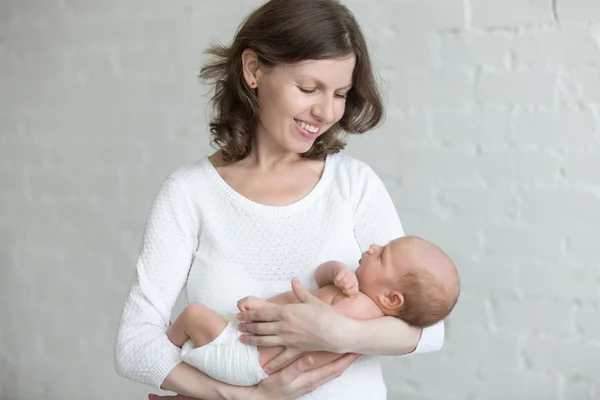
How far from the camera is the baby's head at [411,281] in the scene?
5.33ft

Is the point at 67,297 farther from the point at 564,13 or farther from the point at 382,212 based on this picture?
the point at 564,13

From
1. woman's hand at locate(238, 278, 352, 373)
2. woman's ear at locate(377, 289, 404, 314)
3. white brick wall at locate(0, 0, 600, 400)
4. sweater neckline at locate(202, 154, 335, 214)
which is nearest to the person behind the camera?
woman's hand at locate(238, 278, 352, 373)

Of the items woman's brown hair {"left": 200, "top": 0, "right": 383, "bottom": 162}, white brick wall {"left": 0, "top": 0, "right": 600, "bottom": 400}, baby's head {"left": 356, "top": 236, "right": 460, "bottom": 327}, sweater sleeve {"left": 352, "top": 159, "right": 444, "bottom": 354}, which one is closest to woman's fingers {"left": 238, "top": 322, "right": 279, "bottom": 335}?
baby's head {"left": 356, "top": 236, "right": 460, "bottom": 327}

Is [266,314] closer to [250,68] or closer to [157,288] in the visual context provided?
[157,288]

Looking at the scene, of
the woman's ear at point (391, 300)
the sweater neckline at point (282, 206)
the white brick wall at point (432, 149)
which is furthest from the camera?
the white brick wall at point (432, 149)

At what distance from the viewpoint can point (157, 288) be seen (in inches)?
68.4

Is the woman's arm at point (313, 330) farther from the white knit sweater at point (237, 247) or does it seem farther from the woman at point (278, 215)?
the white knit sweater at point (237, 247)

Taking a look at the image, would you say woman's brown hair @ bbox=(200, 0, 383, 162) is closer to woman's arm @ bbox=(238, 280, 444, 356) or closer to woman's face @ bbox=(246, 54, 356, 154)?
woman's face @ bbox=(246, 54, 356, 154)

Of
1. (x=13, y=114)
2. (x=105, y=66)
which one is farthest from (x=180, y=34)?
(x=13, y=114)

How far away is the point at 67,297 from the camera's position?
3.29 m

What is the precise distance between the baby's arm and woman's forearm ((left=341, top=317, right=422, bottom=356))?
0.07 metres

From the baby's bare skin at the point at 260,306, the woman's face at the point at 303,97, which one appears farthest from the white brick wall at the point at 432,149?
the baby's bare skin at the point at 260,306

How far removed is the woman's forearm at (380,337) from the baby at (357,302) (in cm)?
3

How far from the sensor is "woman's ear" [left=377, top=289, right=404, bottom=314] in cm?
164
